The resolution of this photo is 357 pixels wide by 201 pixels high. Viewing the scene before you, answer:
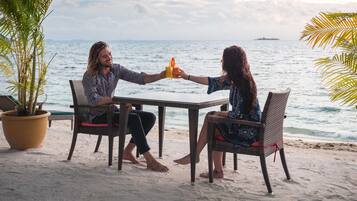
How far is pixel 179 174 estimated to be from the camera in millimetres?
4750

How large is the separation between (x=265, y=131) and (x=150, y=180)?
108 cm

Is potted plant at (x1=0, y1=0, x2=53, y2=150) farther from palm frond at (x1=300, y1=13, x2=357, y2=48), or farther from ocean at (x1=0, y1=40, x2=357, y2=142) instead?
palm frond at (x1=300, y1=13, x2=357, y2=48)

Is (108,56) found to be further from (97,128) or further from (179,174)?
(179,174)

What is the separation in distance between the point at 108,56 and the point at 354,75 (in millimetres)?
2532

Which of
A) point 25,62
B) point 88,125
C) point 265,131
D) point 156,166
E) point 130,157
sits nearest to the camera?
point 265,131

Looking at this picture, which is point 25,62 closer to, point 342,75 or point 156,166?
point 156,166

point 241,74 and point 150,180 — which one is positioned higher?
point 241,74

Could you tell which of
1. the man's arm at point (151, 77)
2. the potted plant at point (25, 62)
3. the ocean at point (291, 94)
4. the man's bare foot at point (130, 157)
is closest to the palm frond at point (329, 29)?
the man's arm at point (151, 77)

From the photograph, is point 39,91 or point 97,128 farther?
point 39,91

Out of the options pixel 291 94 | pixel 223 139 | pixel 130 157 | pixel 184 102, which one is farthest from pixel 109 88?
pixel 291 94

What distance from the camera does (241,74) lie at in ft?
14.0

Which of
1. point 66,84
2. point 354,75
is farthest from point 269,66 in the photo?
point 354,75

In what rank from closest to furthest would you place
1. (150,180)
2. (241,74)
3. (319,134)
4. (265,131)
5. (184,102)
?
(265,131) < (241,74) < (184,102) < (150,180) < (319,134)

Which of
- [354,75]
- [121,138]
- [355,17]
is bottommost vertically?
[121,138]
